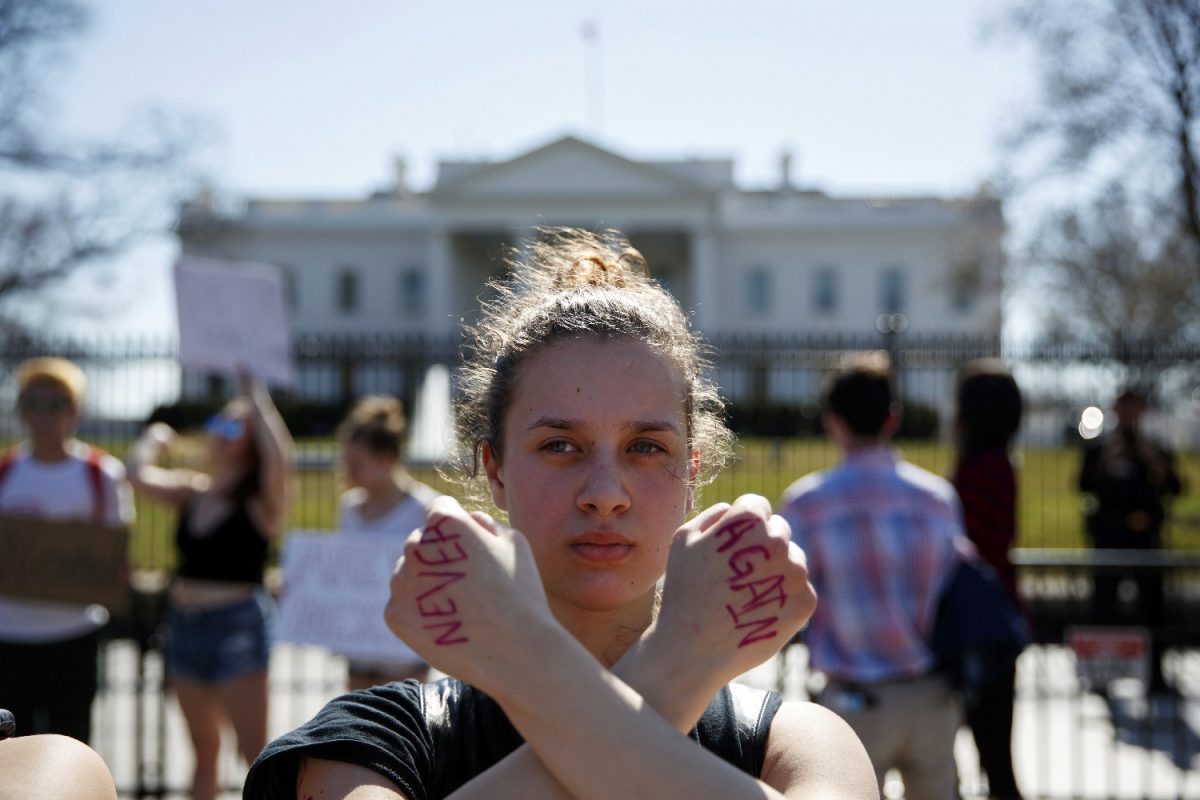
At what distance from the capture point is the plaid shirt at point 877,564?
12.5 feet

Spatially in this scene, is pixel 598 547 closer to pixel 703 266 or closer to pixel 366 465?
pixel 366 465

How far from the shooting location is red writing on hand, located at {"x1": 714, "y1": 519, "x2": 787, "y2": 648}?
1272 mm

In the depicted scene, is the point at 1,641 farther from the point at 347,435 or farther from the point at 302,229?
the point at 302,229

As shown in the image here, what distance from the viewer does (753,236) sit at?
55.4m

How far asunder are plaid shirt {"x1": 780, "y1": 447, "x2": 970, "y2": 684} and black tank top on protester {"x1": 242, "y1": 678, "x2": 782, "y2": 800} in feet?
7.64

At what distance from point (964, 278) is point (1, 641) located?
69.6 feet

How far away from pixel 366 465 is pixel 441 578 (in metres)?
3.71

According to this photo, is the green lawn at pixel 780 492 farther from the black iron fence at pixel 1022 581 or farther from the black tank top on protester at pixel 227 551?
the black tank top on protester at pixel 227 551

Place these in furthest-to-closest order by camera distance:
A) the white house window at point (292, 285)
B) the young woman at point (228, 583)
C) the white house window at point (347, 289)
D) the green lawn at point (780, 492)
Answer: the white house window at point (347, 289) → the white house window at point (292, 285) → the green lawn at point (780, 492) → the young woman at point (228, 583)

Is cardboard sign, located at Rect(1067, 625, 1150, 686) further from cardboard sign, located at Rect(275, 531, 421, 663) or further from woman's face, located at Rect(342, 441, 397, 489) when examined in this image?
woman's face, located at Rect(342, 441, 397, 489)

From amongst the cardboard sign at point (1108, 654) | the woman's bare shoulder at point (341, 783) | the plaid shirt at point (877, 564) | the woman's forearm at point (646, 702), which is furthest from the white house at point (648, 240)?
the woman's forearm at point (646, 702)

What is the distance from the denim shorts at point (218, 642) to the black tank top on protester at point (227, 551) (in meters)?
0.14

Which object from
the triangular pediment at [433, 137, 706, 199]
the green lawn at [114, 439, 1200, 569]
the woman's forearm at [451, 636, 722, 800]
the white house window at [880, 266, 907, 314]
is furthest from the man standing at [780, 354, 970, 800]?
the white house window at [880, 266, 907, 314]

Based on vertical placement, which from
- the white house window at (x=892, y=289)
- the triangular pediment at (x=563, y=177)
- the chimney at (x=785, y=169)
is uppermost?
the chimney at (x=785, y=169)
